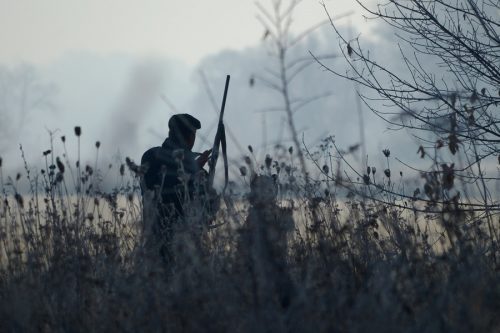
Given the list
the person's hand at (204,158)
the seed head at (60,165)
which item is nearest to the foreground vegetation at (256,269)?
the seed head at (60,165)

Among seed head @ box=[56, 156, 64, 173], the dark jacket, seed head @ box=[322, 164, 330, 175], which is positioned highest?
the dark jacket

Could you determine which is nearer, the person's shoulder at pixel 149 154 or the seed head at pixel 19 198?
the seed head at pixel 19 198

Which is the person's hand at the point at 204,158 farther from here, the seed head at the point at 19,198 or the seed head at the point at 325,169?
the seed head at the point at 19,198

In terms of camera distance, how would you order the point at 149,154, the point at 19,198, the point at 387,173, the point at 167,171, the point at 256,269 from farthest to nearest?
the point at 149,154 → the point at 167,171 → the point at 387,173 → the point at 19,198 → the point at 256,269

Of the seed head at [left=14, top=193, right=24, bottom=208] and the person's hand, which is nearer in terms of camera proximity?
the seed head at [left=14, top=193, right=24, bottom=208]

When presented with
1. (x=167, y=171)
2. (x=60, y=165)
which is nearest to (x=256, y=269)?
(x=60, y=165)

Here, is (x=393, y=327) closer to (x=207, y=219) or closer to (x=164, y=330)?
(x=164, y=330)

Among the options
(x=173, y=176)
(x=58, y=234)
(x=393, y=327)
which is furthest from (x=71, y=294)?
(x=173, y=176)

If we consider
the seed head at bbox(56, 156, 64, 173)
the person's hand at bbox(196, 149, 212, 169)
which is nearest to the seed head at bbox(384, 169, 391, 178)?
the person's hand at bbox(196, 149, 212, 169)

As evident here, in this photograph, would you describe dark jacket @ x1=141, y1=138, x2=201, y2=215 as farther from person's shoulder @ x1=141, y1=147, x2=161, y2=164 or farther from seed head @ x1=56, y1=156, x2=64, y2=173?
seed head @ x1=56, y1=156, x2=64, y2=173

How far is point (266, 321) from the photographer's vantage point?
15.0 feet

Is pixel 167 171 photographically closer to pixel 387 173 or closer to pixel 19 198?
pixel 19 198

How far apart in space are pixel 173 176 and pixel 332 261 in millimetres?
2985

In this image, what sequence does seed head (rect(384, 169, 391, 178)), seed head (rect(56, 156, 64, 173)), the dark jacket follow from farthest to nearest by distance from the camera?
the dark jacket < seed head (rect(384, 169, 391, 178)) < seed head (rect(56, 156, 64, 173))
